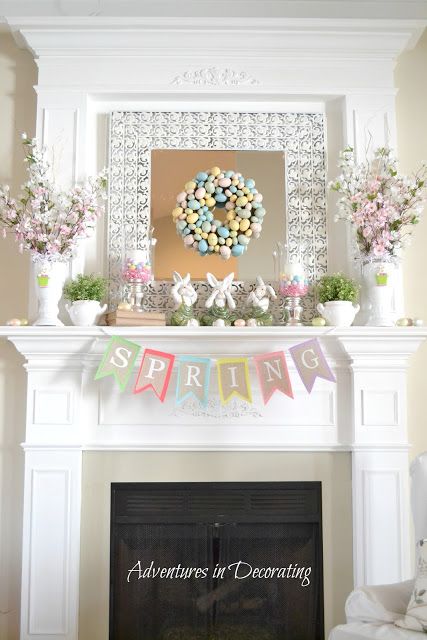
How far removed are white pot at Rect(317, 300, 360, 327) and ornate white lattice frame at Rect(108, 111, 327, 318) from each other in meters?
0.20

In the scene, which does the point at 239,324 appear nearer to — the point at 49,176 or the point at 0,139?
the point at 49,176

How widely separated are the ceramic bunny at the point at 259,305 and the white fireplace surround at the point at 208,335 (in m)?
0.12

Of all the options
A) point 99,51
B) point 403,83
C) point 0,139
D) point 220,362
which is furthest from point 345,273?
point 0,139

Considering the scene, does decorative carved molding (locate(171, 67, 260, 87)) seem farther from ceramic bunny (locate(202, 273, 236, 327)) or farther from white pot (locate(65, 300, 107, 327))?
white pot (locate(65, 300, 107, 327))

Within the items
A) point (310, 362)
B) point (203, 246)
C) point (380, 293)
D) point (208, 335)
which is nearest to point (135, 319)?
point (208, 335)

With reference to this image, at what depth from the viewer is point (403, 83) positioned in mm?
3535

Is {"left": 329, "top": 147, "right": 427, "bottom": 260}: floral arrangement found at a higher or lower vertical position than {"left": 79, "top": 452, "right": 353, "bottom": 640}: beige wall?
higher

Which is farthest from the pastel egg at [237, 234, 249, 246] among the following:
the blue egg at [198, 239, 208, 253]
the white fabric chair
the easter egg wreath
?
the white fabric chair

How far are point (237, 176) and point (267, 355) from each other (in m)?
0.90

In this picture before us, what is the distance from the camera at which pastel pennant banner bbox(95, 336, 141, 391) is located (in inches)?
116

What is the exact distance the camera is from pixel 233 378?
2992 mm

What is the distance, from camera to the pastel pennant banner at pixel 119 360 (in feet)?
9.63

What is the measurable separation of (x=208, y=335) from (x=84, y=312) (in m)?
0.55

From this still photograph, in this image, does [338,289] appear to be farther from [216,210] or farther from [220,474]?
[220,474]
